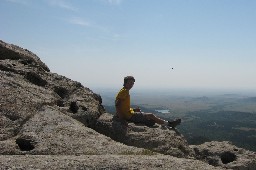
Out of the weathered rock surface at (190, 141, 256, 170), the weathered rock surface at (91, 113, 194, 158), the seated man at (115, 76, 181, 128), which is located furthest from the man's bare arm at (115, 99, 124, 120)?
the weathered rock surface at (190, 141, 256, 170)

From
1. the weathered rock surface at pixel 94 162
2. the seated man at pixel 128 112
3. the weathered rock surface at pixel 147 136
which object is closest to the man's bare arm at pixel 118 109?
the seated man at pixel 128 112

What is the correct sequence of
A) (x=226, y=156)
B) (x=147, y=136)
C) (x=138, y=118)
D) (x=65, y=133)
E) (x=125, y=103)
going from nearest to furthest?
(x=65, y=133), (x=147, y=136), (x=125, y=103), (x=138, y=118), (x=226, y=156)

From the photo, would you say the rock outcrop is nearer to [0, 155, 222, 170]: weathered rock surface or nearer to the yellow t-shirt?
[0, 155, 222, 170]: weathered rock surface

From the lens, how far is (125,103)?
2450 centimetres

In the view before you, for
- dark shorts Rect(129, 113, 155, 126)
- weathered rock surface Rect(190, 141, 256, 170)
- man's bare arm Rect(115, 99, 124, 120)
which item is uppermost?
man's bare arm Rect(115, 99, 124, 120)

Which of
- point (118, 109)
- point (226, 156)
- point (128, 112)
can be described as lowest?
point (226, 156)

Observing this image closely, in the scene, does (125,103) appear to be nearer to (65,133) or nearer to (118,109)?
(118,109)

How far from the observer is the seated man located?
949 inches

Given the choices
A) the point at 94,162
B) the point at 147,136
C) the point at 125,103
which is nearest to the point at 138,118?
the point at 125,103

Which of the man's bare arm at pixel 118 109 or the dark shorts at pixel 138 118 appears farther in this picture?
the dark shorts at pixel 138 118

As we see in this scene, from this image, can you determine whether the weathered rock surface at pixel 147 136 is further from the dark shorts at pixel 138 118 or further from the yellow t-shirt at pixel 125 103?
the yellow t-shirt at pixel 125 103

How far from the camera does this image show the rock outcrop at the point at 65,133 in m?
15.6

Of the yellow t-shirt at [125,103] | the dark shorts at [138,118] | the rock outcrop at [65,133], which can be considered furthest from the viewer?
the dark shorts at [138,118]

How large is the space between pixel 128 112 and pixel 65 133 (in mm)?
6752
